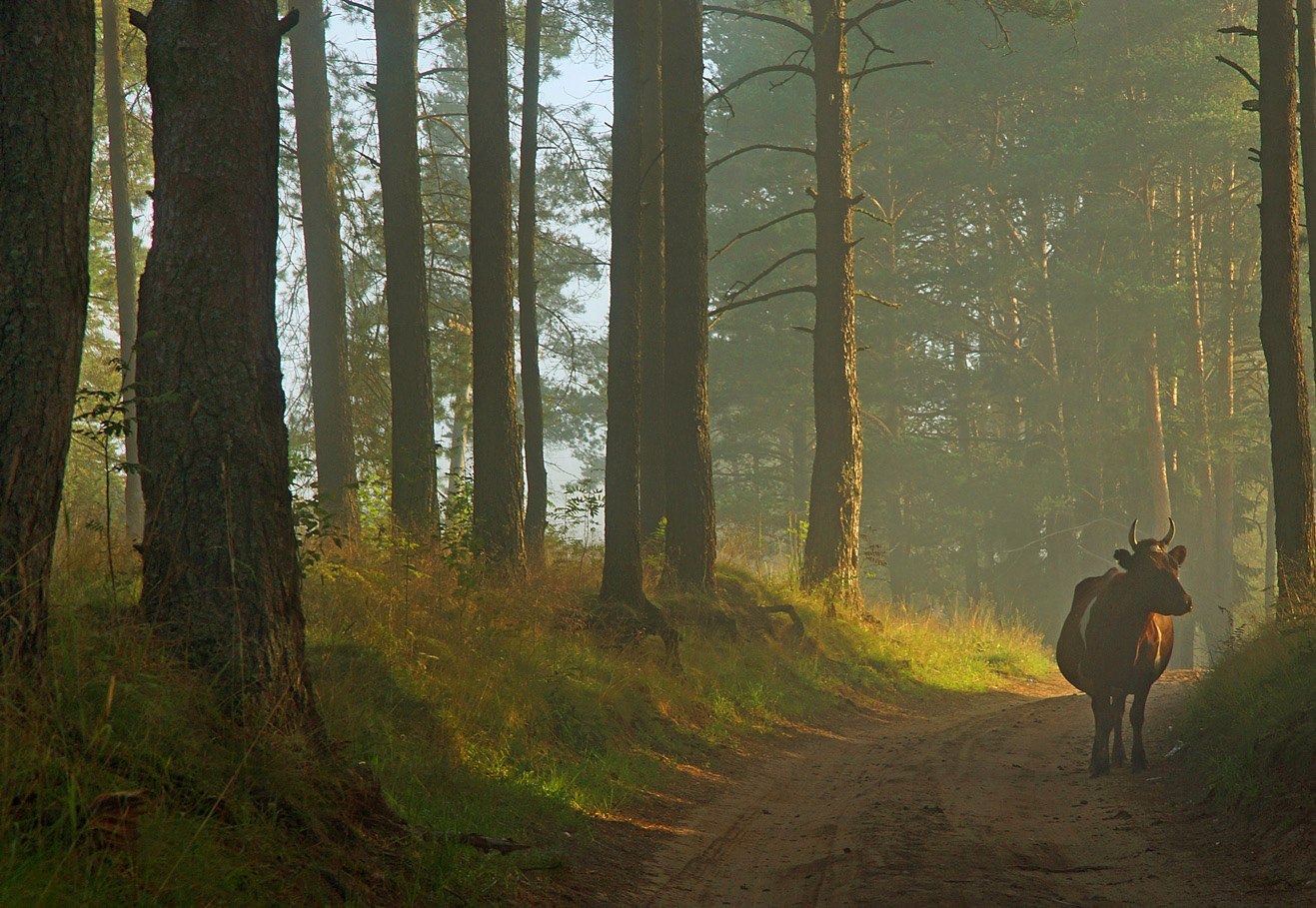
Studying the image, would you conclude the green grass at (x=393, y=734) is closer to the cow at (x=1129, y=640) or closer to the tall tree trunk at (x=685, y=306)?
the tall tree trunk at (x=685, y=306)

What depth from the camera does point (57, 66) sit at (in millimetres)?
4629

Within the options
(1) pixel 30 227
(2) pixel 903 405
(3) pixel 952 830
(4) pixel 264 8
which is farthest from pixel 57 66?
(2) pixel 903 405

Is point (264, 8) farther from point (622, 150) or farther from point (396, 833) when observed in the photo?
point (622, 150)

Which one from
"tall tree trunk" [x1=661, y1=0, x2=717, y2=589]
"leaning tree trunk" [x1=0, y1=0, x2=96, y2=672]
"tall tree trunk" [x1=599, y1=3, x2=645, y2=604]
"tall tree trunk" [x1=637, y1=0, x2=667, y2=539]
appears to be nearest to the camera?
"leaning tree trunk" [x1=0, y1=0, x2=96, y2=672]

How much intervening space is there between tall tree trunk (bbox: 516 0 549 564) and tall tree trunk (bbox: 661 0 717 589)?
11.4ft

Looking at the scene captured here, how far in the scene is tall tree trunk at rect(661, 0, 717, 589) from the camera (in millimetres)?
15008

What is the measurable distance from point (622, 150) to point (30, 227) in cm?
1002

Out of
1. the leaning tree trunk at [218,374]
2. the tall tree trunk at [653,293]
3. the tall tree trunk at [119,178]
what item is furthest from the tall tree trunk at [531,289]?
the leaning tree trunk at [218,374]

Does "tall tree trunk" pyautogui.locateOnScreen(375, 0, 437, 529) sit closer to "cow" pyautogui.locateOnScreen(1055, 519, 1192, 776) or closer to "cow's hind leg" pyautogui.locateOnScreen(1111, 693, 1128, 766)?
"cow" pyautogui.locateOnScreen(1055, 519, 1192, 776)

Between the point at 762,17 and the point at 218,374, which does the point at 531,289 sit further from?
the point at 218,374

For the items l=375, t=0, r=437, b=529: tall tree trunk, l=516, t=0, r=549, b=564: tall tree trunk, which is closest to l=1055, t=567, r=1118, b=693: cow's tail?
l=375, t=0, r=437, b=529: tall tree trunk

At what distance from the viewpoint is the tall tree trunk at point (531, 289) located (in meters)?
18.6

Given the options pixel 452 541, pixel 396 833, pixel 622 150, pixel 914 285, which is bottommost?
pixel 396 833

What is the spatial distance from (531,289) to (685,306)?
15.0 ft
